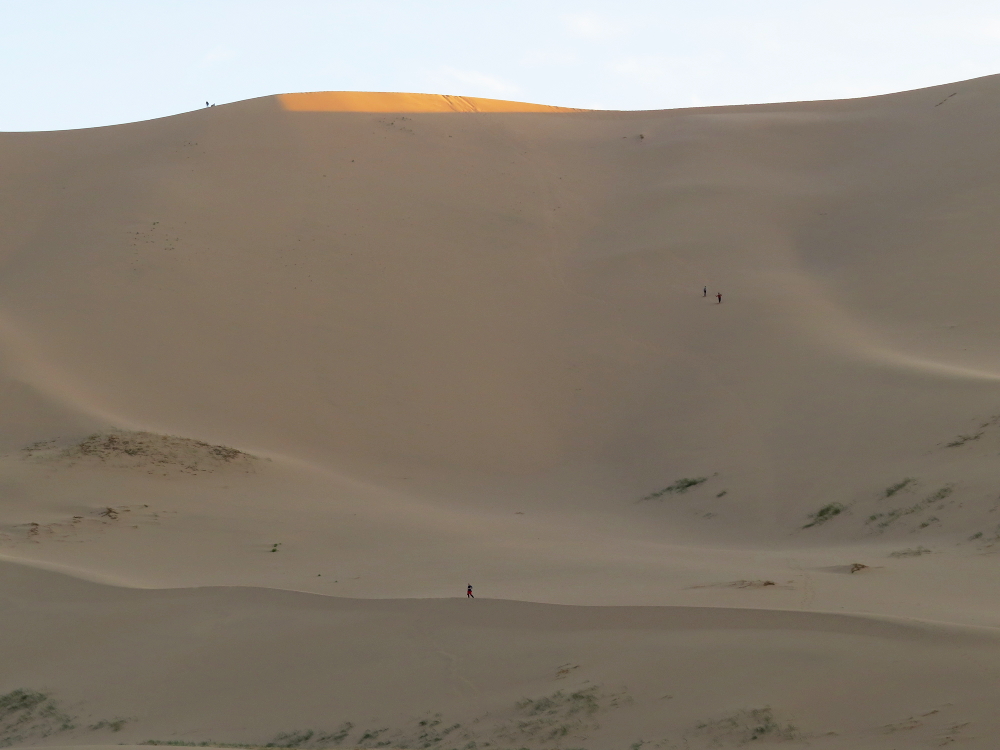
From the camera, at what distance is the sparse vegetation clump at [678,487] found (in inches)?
610

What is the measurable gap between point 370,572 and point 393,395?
22.9ft

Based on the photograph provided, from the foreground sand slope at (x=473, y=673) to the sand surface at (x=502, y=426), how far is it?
3 centimetres

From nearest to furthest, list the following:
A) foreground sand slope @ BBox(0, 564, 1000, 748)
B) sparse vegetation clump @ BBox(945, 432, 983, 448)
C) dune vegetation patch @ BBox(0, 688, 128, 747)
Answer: foreground sand slope @ BBox(0, 564, 1000, 748) < dune vegetation patch @ BBox(0, 688, 128, 747) < sparse vegetation clump @ BBox(945, 432, 983, 448)

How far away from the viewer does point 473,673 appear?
892 cm

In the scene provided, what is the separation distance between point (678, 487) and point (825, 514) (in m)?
2.68

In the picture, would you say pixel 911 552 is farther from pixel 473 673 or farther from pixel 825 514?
Result: pixel 473 673

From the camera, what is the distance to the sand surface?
8.67m

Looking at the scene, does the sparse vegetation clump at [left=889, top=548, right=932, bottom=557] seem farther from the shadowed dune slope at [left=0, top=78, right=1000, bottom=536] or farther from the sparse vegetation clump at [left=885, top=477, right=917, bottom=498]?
the shadowed dune slope at [left=0, top=78, right=1000, bottom=536]

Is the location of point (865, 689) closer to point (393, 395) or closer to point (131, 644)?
point (131, 644)

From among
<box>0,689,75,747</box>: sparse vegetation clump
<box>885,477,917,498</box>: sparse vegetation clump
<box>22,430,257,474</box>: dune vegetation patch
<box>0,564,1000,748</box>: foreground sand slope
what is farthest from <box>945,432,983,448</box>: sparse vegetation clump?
<box>0,689,75,747</box>: sparse vegetation clump

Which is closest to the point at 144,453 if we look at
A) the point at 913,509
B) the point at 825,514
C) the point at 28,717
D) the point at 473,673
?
the point at 28,717

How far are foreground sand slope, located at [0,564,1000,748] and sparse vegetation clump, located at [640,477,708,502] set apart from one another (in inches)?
247

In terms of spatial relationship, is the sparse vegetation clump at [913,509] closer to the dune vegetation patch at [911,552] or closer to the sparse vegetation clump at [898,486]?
the sparse vegetation clump at [898,486]

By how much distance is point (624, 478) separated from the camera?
16531 millimetres
